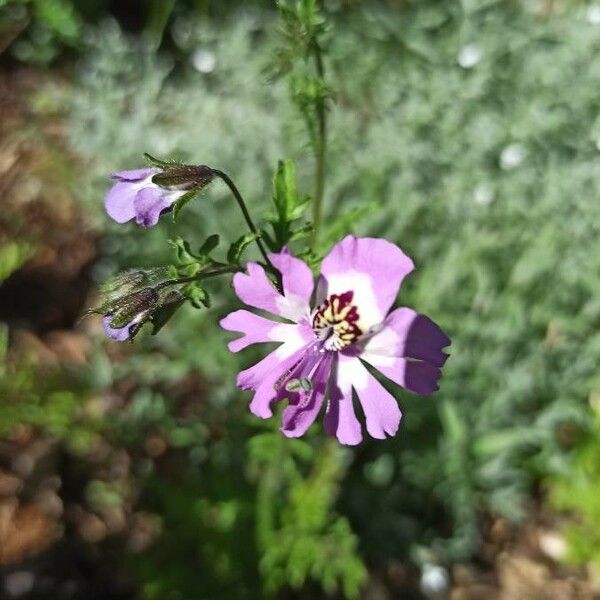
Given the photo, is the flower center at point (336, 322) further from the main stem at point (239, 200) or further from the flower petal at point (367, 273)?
the main stem at point (239, 200)

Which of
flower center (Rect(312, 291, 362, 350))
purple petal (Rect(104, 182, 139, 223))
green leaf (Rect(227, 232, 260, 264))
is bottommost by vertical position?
flower center (Rect(312, 291, 362, 350))

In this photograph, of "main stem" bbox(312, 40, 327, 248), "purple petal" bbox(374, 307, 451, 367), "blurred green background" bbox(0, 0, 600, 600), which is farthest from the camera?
"blurred green background" bbox(0, 0, 600, 600)

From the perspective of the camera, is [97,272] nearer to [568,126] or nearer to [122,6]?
[122,6]

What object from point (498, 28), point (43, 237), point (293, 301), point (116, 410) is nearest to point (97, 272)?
point (43, 237)

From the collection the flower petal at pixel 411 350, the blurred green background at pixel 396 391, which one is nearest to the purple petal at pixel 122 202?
the flower petal at pixel 411 350

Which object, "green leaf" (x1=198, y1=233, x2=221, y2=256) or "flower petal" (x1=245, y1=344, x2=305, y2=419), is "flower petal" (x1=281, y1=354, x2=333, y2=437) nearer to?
"flower petal" (x1=245, y1=344, x2=305, y2=419)

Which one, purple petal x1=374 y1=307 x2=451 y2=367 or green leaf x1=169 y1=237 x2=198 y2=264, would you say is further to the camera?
green leaf x1=169 y1=237 x2=198 y2=264

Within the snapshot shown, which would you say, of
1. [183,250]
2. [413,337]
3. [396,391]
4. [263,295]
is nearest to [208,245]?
[183,250]

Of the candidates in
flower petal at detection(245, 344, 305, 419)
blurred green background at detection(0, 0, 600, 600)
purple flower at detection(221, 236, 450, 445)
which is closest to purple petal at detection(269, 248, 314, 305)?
purple flower at detection(221, 236, 450, 445)

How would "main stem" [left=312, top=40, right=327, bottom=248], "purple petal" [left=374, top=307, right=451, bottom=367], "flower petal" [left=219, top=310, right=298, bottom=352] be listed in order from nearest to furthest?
1. "purple petal" [left=374, top=307, right=451, bottom=367]
2. "flower petal" [left=219, top=310, right=298, bottom=352]
3. "main stem" [left=312, top=40, right=327, bottom=248]
